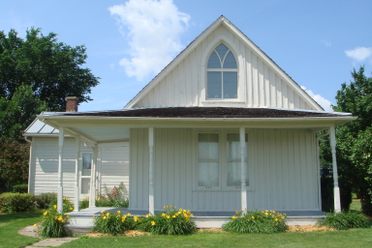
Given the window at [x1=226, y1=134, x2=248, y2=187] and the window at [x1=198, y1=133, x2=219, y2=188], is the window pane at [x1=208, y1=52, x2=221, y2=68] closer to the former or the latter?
the window at [x1=198, y1=133, x2=219, y2=188]

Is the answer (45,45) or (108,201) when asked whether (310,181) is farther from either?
(45,45)

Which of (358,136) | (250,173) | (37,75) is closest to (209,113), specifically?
(250,173)

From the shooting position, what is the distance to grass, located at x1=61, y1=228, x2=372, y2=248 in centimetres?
1129

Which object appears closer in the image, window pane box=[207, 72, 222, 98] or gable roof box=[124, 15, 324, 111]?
gable roof box=[124, 15, 324, 111]

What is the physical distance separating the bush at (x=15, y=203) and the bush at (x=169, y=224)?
10.7 meters

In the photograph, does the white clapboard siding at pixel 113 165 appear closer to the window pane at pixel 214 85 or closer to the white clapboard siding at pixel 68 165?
the white clapboard siding at pixel 68 165

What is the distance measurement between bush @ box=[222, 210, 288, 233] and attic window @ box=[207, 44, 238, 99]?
16.1 feet

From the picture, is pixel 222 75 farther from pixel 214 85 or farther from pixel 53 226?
pixel 53 226

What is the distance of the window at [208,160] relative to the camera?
53.7 ft

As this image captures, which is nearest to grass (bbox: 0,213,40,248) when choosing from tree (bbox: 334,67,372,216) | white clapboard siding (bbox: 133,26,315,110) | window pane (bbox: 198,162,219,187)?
white clapboard siding (bbox: 133,26,315,110)

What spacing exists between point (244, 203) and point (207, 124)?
264cm

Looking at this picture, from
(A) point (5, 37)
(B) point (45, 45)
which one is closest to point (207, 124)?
(B) point (45, 45)

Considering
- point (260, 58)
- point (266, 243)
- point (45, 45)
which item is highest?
point (45, 45)

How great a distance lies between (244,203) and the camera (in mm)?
14227
